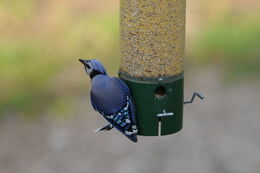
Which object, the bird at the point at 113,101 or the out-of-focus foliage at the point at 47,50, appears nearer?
the bird at the point at 113,101

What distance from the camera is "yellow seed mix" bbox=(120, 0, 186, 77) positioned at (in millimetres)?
4988

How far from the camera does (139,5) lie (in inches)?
197

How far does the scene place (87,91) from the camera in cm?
993

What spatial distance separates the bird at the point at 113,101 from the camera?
197 inches

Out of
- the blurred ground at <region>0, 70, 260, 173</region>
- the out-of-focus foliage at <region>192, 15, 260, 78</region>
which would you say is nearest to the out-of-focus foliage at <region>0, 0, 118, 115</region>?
the blurred ground at <region>0, 70, 260, 173</region>

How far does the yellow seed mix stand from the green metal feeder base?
0.06 meters

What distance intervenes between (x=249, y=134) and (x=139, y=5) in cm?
457

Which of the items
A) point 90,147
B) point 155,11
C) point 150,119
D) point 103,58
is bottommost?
point 90,147

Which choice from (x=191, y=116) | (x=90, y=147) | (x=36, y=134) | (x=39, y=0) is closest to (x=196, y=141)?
(x=191, y=116)

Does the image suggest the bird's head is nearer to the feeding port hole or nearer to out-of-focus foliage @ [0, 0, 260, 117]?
the feeding port hole

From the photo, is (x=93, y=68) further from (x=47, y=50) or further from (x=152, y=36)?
(x=47, y=50)

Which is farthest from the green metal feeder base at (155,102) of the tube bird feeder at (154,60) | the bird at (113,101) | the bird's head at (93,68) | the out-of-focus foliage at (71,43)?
the out-of-focus foliage at (71,43)

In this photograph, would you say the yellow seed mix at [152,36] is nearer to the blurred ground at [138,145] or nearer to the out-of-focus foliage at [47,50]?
the blurred ground at [138,145]

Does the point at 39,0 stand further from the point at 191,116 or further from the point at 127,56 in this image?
the point at 127,56
